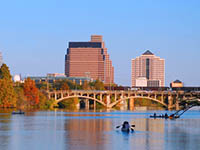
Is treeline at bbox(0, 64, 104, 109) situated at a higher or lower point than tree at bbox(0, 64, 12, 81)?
lower

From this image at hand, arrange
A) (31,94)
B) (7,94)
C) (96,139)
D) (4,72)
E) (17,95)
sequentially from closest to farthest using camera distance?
(96,139)
(7,94)
(17,95)
(4,72)
(31,94)

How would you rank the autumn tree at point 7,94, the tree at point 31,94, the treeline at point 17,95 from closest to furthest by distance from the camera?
the autumn tree at point 7,94
the treeline at point 17,95
the tree at point 31,94

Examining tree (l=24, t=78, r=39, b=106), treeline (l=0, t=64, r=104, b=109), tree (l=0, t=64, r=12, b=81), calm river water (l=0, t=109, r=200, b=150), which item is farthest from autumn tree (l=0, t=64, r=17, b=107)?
calm river water (l=0, t=109, r=200, b=150)

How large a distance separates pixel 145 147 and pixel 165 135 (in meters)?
16.3

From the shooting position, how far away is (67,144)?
71312mm

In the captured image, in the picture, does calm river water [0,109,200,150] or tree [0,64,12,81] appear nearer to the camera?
calm river water [0,109,200,150]

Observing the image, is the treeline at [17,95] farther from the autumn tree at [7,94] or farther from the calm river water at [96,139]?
the calm river water at [96,139]

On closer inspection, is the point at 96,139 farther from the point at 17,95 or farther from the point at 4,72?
the point at 4,72

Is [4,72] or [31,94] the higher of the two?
[4,72]

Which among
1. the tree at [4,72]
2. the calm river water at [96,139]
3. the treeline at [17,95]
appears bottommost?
the calm river water at [96,139]

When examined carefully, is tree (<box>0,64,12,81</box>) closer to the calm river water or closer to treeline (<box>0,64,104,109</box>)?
treeline (<box>0,64,104,109</box>)

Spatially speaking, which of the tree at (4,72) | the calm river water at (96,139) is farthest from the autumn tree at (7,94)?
the calm river water at (96,139)

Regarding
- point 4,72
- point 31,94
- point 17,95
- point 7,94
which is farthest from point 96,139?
point 31,94

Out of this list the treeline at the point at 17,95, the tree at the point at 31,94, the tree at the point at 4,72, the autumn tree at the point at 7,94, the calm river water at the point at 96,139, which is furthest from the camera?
the tree at the point at 31,94
